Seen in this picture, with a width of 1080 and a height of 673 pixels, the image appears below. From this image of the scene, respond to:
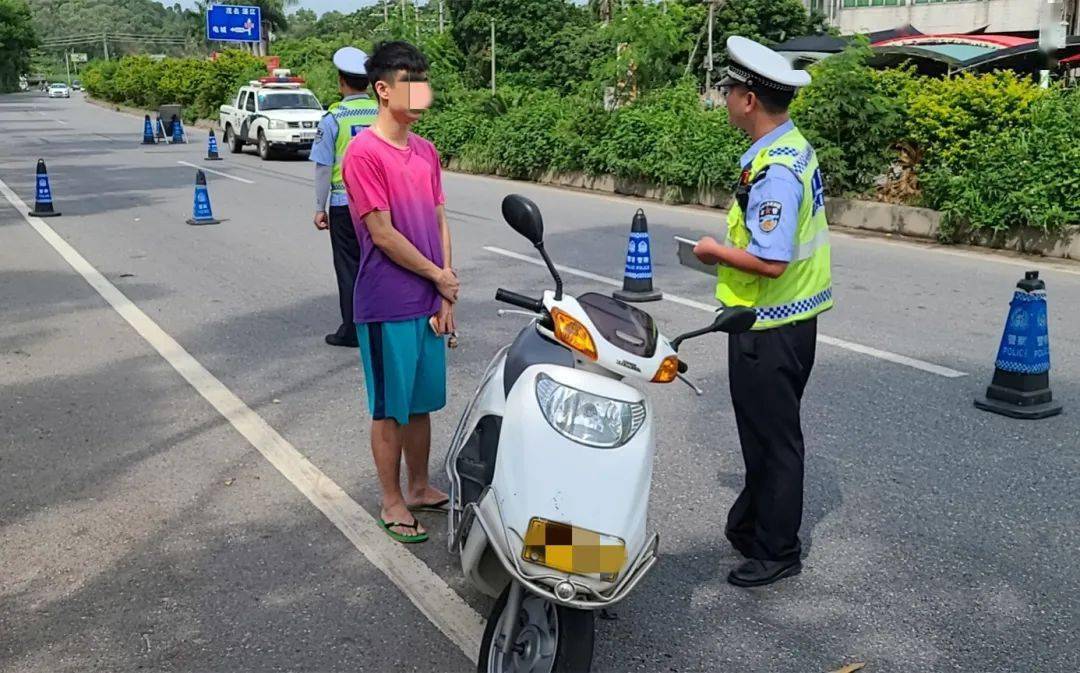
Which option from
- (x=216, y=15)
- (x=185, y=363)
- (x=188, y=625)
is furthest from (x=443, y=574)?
(x=216, y=15)

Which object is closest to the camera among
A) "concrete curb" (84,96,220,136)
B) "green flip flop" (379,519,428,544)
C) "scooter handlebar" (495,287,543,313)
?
"scooter handlebar" (495,287,543,313)

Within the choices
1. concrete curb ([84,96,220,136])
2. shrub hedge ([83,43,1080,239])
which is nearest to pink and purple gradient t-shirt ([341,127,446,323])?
shrub hedge ([83,43,1080,239])

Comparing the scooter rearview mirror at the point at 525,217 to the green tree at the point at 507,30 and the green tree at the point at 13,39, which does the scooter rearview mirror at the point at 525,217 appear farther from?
the green tree at the point at 13,39

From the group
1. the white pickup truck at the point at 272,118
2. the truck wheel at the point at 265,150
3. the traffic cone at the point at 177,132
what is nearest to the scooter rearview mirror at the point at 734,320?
the white pickup truck at the point at 272,118

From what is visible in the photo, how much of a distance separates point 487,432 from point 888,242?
32.2ft

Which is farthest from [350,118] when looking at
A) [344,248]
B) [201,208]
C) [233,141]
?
[233,141]

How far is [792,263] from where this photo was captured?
11.5 feet

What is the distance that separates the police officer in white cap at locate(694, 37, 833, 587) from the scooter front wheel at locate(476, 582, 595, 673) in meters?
1.07

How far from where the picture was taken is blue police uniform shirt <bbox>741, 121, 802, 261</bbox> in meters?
3.32

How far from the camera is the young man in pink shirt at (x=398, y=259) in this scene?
12.2 feet

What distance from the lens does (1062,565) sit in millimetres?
3879

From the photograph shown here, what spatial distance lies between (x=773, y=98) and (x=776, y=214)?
1.33 ft

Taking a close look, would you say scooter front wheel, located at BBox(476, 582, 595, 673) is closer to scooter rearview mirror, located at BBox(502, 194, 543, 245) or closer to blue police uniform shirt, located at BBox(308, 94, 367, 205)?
scooter rearview mirror, located at BBox(502, 194, 543, 245)

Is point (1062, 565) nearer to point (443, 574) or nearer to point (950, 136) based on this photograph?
point (443, 574)
